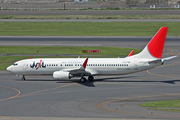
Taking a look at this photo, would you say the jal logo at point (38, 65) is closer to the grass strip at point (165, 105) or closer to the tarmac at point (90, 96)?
the tarmac at point (90, 96)

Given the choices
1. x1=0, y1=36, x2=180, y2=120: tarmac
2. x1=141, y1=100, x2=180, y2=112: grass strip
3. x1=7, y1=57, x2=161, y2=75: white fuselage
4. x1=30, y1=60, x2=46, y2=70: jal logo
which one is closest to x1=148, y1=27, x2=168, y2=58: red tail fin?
x1=7, y1=57, x2=161, y2=75: white fuselage

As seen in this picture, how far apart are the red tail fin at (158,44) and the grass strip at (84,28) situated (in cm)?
5917

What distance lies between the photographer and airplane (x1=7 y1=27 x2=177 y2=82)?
49.9m

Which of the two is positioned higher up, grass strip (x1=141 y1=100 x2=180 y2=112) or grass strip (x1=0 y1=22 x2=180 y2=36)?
grass strip (x1=0 y1=22 x2=180 y2=36)

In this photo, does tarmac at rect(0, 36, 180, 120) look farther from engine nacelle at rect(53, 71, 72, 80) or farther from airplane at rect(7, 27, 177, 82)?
airplane at rect(7, 27, 177, 82)

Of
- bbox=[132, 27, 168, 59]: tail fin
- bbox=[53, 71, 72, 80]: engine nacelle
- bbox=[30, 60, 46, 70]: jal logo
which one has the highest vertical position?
bbox=[132, 27, 168, 59]: tail fin

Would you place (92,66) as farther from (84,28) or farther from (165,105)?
(84,28)

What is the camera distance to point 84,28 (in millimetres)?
126875

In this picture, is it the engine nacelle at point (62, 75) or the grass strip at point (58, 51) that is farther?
the grass strip at point (58, 51)

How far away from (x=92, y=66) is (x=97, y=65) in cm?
84

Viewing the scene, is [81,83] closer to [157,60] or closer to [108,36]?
[157,60]

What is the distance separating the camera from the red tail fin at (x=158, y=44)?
164 feet

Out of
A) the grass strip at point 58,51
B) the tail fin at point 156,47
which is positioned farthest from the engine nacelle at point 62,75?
the grass strip at point 58,51

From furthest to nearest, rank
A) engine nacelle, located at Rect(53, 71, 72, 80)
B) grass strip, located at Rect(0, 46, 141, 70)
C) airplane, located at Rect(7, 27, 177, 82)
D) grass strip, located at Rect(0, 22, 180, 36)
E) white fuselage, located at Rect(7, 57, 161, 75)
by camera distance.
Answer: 1. grass strip, located at Rect(0, 22, 180, 36)
2. grass strip, located at Rect(0, 46, 141, 70)
3. white fuselage, located at Rect(7, 57, 161, 75)
4. airplane, located at Rect(7, 27, 177, 82)
5. engine nacelle, located at Rect(53, 71, 72, 80)
